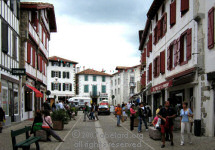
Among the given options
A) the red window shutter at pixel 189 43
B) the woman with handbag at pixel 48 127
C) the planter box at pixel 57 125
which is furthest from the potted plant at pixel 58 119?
the red window shutter at pixel 189 43

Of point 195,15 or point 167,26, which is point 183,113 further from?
point 167,26

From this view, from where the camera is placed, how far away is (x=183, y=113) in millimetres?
11961

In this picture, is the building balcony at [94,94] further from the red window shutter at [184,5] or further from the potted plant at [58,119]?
the red window shutter at [184,5]

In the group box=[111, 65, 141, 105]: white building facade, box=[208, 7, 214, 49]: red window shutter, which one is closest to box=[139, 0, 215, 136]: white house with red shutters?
box=[208, 7, 214, 49]: red window shutter

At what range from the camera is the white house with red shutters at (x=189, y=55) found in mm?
14398

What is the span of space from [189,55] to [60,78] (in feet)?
170

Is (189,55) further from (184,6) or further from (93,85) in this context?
(93,85)

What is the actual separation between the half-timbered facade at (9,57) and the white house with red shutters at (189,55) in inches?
406

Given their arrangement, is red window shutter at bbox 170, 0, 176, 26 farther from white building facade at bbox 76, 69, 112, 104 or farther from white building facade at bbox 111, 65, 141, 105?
white building facade at bbox 76, 69, 112, 104

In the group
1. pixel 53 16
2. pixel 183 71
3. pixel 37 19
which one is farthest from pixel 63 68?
pixel 183 71

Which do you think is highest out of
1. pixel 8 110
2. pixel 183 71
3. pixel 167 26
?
pixel 167 26

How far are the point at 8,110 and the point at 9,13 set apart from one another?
6.42 meters

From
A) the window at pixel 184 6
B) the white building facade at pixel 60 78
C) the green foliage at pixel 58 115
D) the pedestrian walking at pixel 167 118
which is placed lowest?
the green foliage at pixel 58 115

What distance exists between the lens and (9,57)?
20.0m
